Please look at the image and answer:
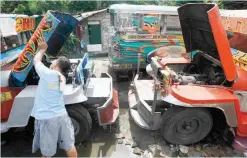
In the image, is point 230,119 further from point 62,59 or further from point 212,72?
point 62,59

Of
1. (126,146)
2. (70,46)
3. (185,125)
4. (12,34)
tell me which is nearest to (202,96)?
(185,125)

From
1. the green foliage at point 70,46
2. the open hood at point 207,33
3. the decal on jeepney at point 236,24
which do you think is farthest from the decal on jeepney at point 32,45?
the green foliage at point 70,46

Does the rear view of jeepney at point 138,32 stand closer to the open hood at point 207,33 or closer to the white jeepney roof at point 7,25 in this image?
the open hood at point 207,33

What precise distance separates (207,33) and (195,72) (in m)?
1.23

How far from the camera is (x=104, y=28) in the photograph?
1265cm

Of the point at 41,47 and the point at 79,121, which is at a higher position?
the point at 41,47

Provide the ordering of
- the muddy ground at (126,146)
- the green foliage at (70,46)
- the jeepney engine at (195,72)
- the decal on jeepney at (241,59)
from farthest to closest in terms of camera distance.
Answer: the green foliage at (70,46) < the decal on jeepney at (241,59) < the jeepney engine at (195,72) < the muddy ground at (126,146)

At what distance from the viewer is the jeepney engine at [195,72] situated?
380 cm

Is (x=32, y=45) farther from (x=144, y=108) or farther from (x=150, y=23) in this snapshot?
(x=150, y=23)

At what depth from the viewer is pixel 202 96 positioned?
10.7 feet

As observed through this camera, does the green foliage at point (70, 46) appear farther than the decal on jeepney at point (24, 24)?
Yes

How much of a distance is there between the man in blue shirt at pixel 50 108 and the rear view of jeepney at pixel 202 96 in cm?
146

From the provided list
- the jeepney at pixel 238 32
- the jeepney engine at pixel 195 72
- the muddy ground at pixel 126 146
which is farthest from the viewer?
the jeepney engine at pixel 195 72

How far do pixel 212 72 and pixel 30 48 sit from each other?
338 centimetres
